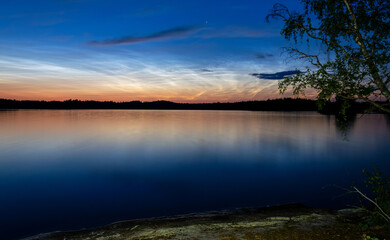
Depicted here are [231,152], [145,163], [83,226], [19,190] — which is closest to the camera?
[83,226]

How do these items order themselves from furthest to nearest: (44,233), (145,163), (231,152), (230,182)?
(231,152) < (145,163) < (230,182) < (44,233)

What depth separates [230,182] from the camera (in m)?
17.4

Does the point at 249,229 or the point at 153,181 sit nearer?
the point at 249,229

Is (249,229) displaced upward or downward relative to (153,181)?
upward

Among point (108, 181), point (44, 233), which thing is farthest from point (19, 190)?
point (44, 233)

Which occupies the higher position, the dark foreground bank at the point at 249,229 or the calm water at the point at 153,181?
the dark foreground bank at the point at 249,229

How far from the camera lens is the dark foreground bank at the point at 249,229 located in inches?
282

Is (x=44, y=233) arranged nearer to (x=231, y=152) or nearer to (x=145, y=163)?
(x=145, y=163)

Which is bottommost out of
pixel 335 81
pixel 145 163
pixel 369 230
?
pixel 145 163

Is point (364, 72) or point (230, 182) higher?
point (364, 72)

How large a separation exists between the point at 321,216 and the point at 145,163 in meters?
18.0

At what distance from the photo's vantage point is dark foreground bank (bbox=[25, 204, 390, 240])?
23.5 ft

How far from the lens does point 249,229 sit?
25.5ft

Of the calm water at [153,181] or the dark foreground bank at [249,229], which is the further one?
the calm water at [153,181]
